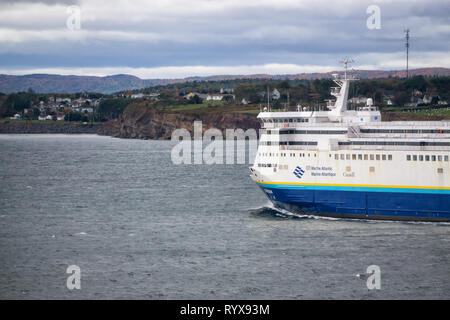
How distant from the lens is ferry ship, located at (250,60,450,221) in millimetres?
47844

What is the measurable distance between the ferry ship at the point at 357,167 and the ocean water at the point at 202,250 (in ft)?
3.61

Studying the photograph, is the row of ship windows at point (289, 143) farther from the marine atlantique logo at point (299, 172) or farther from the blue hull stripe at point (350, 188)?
the blue hull stripe at point (350, 188)

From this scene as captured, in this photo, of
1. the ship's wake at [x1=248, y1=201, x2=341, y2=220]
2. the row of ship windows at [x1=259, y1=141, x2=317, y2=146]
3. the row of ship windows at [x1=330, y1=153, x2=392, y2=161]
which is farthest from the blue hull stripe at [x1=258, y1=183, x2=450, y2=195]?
the row of ship windows at [x1=259, y1=141, x2=317, y2=146]

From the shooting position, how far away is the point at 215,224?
49.9m

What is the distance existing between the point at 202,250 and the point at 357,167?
13.5m

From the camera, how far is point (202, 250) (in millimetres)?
42312

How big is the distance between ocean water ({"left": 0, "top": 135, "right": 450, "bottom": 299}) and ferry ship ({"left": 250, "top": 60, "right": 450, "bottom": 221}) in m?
1.10

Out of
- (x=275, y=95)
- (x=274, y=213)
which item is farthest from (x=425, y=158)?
(x=275, y=95)

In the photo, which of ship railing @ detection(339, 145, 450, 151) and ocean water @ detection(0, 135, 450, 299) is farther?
ship railing @ detection(339, 145, 450, 151)

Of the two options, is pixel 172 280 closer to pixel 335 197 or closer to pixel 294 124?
pixel 335 197

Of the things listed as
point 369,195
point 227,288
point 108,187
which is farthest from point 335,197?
point 108,187

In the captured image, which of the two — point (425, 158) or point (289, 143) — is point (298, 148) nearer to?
point (289, 143)

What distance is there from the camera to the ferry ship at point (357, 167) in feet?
157

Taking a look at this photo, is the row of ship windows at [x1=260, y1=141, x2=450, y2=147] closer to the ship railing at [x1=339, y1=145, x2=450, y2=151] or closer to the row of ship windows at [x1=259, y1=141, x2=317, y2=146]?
the row of ship windows at [x1=259, y1=141, x2=317, y2=146]
